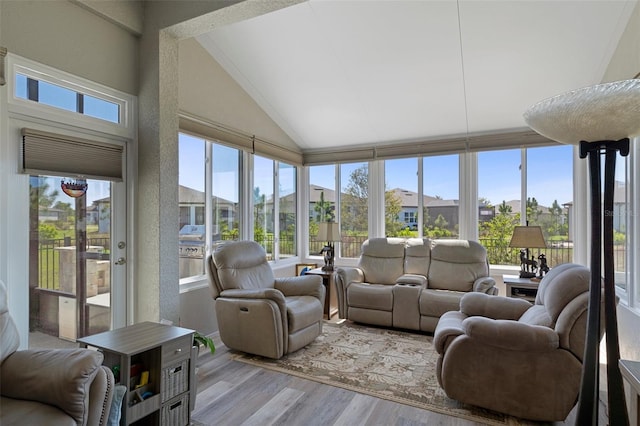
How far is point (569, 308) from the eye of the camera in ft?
6.82

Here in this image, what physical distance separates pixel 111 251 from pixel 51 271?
0.43 m

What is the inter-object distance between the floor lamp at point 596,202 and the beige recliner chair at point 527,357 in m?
0.33

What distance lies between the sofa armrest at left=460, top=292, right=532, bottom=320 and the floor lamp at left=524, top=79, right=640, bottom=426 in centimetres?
101

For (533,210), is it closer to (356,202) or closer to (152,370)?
(356,202)

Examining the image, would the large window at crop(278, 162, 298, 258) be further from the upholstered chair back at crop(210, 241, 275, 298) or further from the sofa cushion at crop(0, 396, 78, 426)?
the sofa cushion at crop(0, 396, 78, 426)

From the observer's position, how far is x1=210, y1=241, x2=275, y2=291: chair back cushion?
134 inches

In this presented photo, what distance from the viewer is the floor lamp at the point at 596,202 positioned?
1.61 meters

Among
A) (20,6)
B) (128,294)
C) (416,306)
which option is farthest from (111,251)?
(416,306)

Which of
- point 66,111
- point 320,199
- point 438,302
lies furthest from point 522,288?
point 66,111

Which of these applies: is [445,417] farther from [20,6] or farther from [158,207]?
[20,6]

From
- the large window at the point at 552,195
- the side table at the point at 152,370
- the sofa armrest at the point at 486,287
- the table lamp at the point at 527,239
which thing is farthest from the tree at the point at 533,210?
the side table at the point at 152,370

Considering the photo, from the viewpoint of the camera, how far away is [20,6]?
86.0 inches

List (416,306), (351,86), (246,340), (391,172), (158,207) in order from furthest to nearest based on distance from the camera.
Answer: (391,172) → (351,86) → (416,306) → (246,340) → (158,207)

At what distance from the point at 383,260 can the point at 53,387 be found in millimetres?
3682
